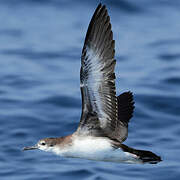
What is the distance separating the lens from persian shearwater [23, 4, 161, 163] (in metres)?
8.86

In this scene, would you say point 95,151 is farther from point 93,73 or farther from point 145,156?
point 93,73

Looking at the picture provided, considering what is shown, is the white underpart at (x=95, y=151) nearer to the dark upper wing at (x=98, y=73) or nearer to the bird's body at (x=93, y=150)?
the bird's body at (x=93, y=150)

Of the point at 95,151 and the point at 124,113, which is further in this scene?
the point at 124,113

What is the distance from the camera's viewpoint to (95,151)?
9.23 m

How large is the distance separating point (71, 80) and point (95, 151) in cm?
668

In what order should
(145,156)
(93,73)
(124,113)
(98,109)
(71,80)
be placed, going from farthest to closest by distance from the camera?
A: (71,80), (124,113), (145,156), (98,109), (93,73)

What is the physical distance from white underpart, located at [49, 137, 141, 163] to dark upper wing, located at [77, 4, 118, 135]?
28 centimetres

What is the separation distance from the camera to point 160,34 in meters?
18.4

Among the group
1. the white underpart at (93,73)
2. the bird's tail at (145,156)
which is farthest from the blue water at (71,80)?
the white underpart at (93,73)

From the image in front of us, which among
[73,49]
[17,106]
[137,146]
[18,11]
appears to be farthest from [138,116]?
[18,11]

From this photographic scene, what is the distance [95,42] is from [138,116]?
17.3ft

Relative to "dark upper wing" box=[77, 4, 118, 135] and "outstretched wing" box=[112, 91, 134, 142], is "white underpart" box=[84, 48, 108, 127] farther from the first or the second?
"outstretched wing" box=[112, 91, 134, 142]

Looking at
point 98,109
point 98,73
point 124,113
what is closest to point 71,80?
point 124,113

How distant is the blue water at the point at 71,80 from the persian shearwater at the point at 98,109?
2527mm
